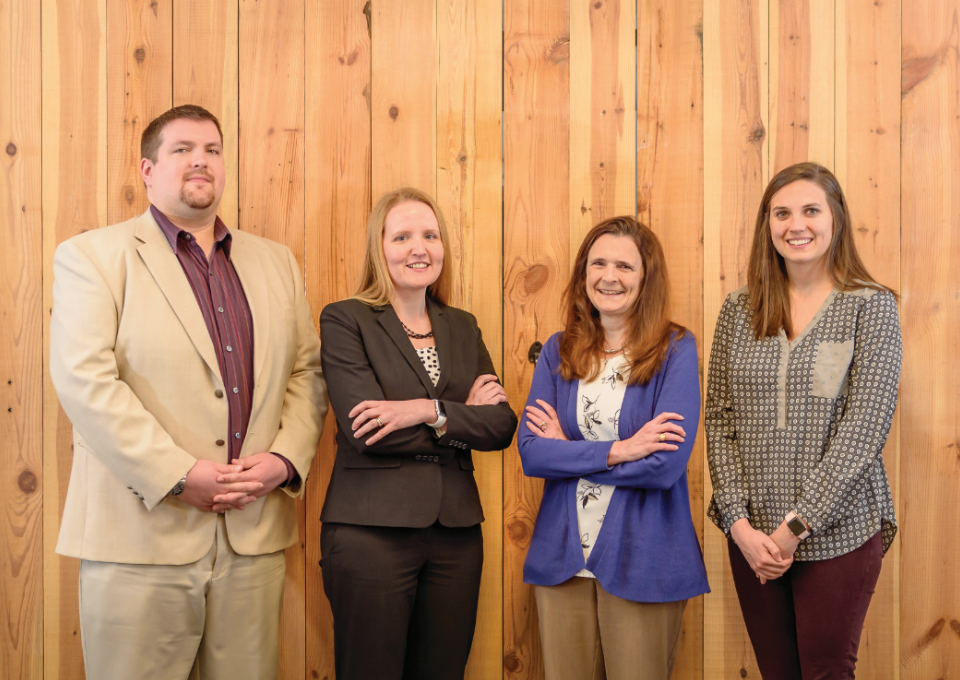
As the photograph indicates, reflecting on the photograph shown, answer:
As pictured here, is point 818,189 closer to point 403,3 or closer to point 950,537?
point 950,537

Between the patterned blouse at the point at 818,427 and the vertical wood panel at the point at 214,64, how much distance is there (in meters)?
1.80

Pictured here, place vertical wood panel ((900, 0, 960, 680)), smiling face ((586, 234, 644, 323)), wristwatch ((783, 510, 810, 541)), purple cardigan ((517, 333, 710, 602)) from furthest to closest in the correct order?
vertical wood panel ((900, 0, 960, 680))
smiling face ((586, 234, 644, 323))
purple cardigan ((517, 333, 710, 602))
wristwatch ((783, 510, 810, 541))

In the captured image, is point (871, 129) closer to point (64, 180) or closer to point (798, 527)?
point (798, 527)

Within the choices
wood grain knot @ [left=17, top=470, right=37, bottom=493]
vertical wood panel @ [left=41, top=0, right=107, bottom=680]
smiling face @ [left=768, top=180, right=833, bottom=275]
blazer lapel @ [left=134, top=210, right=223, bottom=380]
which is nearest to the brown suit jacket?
blazer lapel @ [left=134, top=210, right=223, bottom=380]

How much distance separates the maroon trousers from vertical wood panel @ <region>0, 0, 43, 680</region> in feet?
7.94

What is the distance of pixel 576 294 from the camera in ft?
7.75

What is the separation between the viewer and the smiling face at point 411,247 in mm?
2287

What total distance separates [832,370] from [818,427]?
158 millimetres

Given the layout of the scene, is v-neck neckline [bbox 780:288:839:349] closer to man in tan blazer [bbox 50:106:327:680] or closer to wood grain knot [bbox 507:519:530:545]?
wood grain knot [bbox 507:519:530:545]

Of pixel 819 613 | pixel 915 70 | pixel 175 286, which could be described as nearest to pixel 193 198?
pixel 175 286

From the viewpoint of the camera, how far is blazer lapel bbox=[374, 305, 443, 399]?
220 centimetres

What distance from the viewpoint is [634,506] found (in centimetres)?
208

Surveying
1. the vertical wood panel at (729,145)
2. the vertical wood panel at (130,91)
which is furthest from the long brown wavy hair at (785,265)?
the vertical wood panel at (130,91)

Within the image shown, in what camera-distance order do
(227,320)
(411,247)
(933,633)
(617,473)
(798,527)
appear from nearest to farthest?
(798,527)
(617,473)
(227,320)
(411,247)
(933,633)
